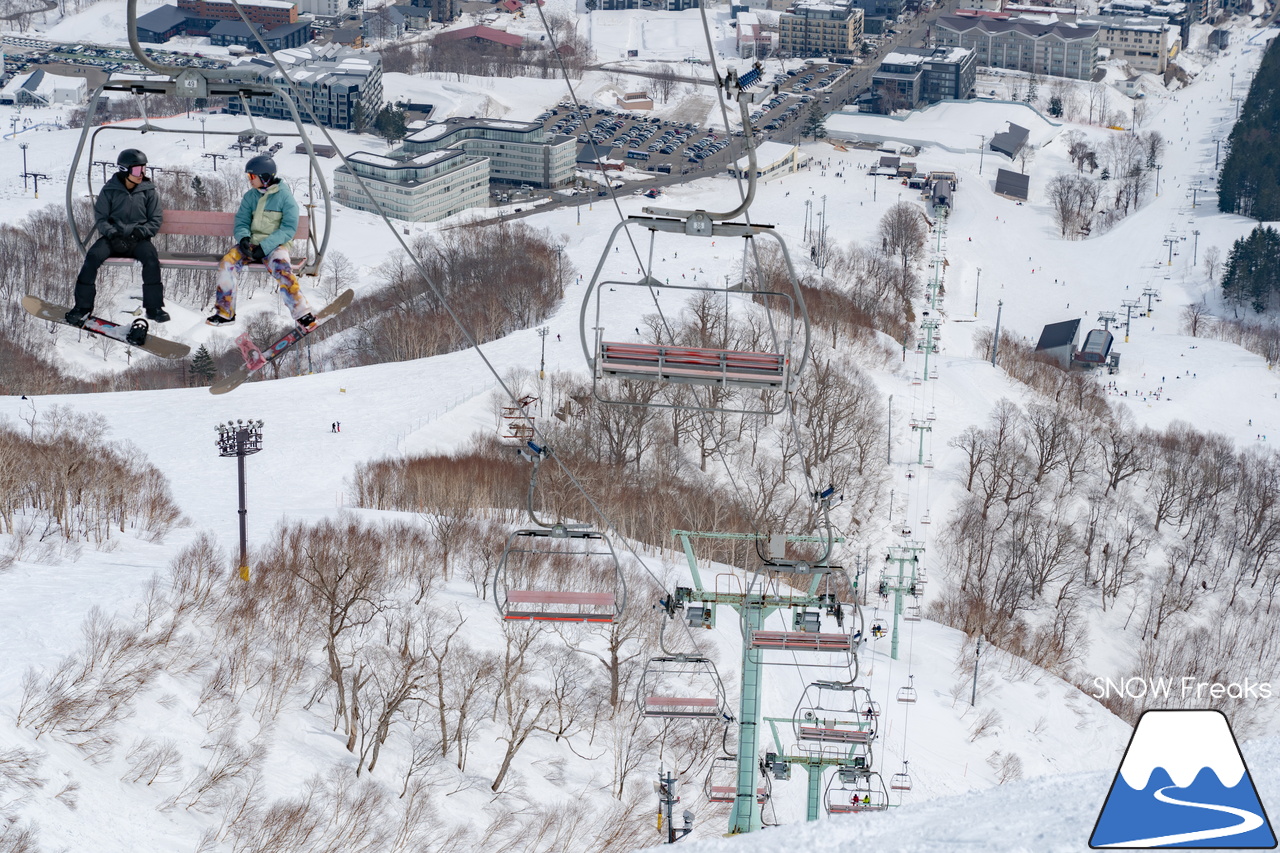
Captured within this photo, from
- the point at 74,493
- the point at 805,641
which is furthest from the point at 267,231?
the point at 74,493

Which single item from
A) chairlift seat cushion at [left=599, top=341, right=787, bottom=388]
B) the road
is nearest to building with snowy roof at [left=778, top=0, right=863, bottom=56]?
the road

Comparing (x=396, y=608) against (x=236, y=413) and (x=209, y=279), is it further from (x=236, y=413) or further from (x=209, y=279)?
(x=209, y=279)

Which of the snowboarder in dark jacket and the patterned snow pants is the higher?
the snowboarder in dark jacket

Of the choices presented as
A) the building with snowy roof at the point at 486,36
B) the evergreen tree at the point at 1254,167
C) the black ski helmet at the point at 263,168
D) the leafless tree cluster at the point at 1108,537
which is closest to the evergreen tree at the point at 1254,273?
the evergreen tree at the point at 1254,167

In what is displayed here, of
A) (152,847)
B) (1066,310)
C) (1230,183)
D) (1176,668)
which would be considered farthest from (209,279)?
(1230,183)

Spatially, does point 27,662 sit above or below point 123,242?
below

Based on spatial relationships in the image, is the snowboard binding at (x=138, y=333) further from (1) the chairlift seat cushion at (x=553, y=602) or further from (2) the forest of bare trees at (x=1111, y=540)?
(2) the forest of bare trees at (x=1111, y=540)

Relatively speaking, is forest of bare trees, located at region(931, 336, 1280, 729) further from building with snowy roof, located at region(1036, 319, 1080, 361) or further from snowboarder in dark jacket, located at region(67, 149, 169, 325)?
snowboarder in dark jacket, located at region(67, 149, 169, 325)

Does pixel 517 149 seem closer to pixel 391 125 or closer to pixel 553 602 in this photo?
pixel 391 125
